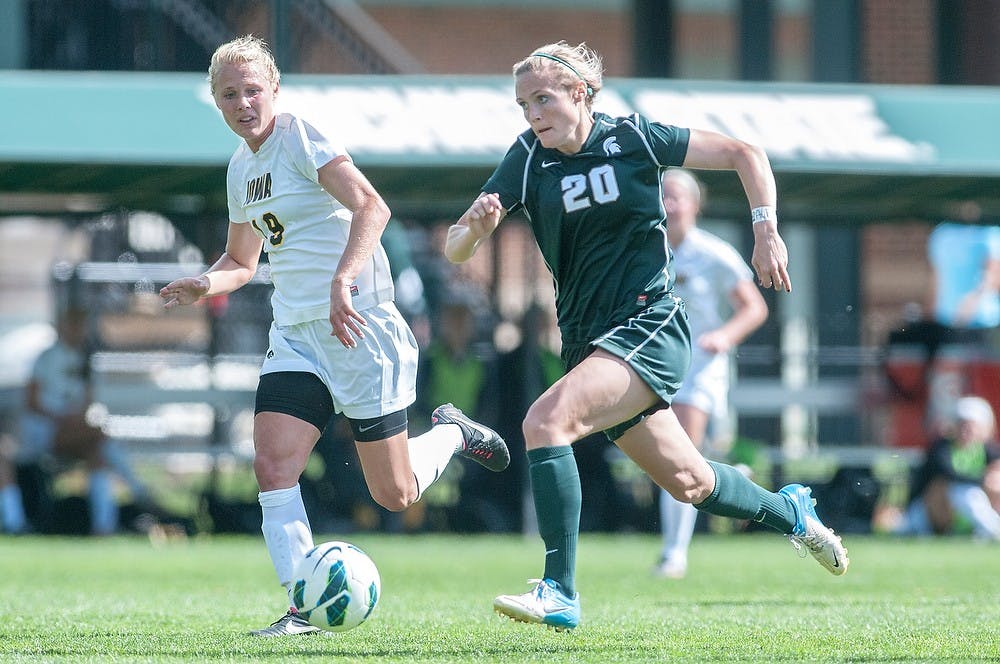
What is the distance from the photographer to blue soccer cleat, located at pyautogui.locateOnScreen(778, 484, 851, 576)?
20.5 ft

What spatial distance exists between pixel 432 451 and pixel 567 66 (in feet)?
5.55

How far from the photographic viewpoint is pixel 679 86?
1132cm

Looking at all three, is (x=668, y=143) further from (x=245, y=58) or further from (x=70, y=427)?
(x=70, y=427)

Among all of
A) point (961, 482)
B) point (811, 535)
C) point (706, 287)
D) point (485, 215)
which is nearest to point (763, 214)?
point (485, 215)

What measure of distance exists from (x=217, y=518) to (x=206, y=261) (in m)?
2.42

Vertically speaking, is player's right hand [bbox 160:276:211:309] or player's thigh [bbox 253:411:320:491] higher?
player's right hand [bbox 160:276:211:309]

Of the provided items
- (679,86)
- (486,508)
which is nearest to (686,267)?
(679,86)

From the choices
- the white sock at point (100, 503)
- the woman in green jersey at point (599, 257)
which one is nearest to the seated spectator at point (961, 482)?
the white sock at point (100, 503)

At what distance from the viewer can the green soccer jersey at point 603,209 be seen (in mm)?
5645

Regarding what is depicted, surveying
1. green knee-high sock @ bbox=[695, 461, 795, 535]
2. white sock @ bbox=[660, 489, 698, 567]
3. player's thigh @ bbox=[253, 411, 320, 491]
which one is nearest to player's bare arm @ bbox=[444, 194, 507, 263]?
player's thigh @ bbox=[253, 411, 320, 491]

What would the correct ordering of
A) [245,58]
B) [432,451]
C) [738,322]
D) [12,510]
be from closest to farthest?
[245,58] → [432,451] → [738,322] → [12,510]

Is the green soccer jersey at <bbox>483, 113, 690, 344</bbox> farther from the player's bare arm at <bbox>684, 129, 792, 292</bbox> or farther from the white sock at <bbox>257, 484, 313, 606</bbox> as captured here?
the white sock at <bbox>257, 484, 313, 606</bbox>

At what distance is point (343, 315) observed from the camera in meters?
5.46

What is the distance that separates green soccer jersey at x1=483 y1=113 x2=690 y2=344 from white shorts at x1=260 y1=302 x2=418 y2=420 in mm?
681
